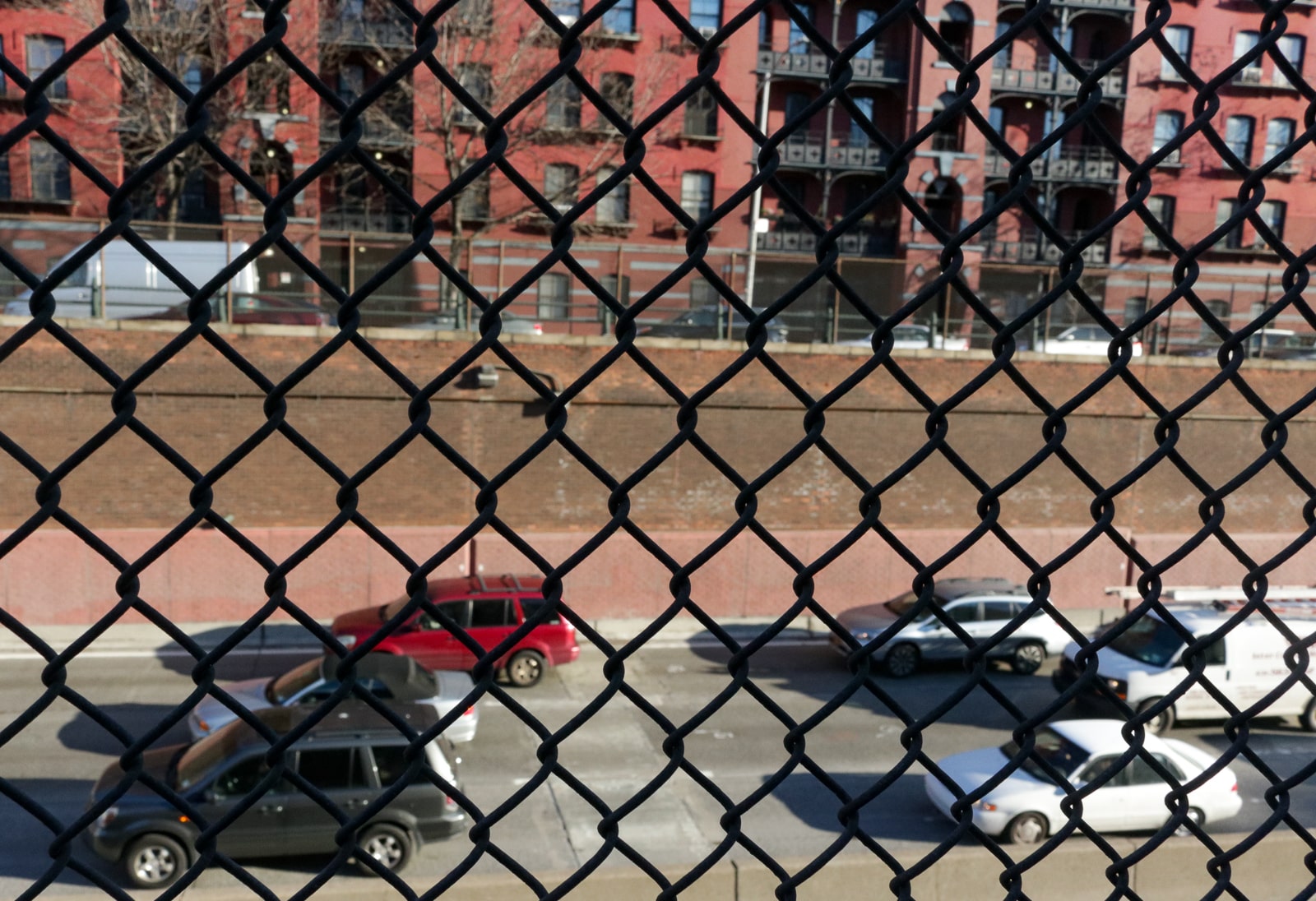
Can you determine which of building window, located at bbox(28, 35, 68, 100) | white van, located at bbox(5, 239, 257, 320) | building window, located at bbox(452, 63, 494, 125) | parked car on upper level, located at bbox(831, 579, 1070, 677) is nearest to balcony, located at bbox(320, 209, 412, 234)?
building window, located at bbox(452, 63, 494, 125)

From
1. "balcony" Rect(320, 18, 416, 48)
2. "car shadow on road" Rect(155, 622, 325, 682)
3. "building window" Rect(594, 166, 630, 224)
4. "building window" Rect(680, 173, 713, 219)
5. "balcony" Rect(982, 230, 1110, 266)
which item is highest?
"balcony" Rect(320, 18, 416, 48)

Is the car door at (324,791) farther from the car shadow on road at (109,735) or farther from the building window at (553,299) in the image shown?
the building window at (553,299)

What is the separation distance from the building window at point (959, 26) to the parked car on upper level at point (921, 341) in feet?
26.3

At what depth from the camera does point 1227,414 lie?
18.8m

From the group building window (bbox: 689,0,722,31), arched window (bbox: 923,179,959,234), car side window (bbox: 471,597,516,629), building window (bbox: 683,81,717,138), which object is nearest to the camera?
car side window (bbox: 471,597,516,629)

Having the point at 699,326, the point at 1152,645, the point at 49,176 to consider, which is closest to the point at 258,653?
the point at 699,326

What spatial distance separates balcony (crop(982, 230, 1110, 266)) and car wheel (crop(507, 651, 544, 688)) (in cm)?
2054

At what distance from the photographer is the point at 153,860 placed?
26.4 feet

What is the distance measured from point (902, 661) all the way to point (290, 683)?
735 centimetres

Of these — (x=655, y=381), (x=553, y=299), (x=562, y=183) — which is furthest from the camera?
(x=562, y=183)

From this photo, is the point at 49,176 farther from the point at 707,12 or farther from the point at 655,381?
the point at 655,381

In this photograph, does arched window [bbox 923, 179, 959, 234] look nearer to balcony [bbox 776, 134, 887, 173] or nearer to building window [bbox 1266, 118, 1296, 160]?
balcony [bbox 776, 134, 887, 173]

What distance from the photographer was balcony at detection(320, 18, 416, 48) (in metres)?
20.8

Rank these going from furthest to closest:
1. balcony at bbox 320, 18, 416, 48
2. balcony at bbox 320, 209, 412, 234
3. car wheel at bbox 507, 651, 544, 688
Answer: balcony at bbox 320, 209, 412, 234, balcony at bbox 320, 18, 416, 48, car wheel at bbox 507, 651, 544, 688
